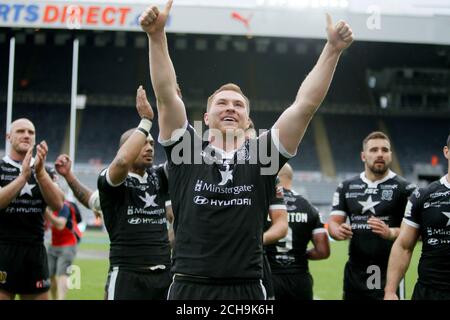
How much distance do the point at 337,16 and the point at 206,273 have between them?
19515 mm

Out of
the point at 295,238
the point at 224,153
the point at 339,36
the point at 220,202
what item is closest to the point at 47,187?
the point at 295,238

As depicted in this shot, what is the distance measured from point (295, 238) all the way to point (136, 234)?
1.78 m

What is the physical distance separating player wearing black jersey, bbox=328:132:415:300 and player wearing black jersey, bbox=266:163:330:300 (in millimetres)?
220

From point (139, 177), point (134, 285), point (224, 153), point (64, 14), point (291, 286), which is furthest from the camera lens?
point (64, 14)

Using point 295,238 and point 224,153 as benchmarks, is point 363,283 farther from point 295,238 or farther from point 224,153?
point 224,153

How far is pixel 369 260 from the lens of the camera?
6211 mm

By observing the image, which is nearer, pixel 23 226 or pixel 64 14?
pixel 23 226

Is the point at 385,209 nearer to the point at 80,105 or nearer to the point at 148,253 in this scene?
the point at 148,253

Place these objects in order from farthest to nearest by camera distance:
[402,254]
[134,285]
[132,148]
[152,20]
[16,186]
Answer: [16,186]
[134,285]
[402,254]
[132,148]
[152,20]

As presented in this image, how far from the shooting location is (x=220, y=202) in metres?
3.32

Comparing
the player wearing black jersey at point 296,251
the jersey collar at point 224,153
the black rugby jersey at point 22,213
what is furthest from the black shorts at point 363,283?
the jersey collar at point 224,153

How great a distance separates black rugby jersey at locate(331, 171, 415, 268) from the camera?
6.19 metres

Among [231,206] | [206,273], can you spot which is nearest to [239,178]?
[231,206]

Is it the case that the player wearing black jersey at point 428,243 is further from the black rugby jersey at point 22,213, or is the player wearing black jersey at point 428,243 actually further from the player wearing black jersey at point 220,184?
the black rugby jersey at point 22,213
